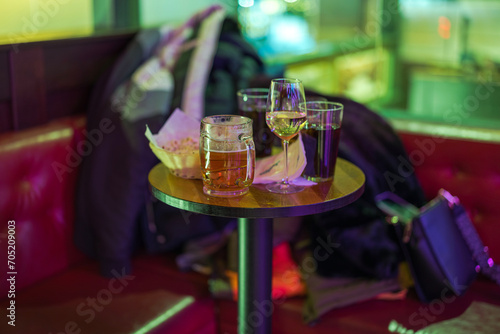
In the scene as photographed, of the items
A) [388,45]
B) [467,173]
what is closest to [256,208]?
[467,173]

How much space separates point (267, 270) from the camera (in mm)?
1423

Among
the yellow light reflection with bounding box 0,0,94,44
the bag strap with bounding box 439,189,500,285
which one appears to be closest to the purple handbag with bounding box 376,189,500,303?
the bag strap with bounding box 439,189,500,285

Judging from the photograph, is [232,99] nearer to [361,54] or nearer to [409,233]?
[409,233]

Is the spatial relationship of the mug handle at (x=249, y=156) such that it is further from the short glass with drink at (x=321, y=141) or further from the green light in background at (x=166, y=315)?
the green light in background at (x=166, y=315)

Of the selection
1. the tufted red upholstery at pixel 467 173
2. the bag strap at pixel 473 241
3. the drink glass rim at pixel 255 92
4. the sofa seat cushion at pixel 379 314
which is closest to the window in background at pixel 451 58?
the tufted red upholstery at pixel 467 173

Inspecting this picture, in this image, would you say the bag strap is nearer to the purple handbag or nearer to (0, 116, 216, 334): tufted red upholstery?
the purple handbag

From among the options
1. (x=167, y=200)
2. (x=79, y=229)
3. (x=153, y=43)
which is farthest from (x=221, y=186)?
(x=153, y=43)

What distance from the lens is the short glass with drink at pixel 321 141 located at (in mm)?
1396

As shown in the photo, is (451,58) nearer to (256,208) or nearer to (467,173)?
(467,173)

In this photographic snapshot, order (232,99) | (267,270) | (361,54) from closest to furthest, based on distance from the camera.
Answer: (267,270) → (232,99) → (361,54)

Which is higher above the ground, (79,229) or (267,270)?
(267,270)

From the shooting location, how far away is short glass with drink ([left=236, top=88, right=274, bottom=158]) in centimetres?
→ 154

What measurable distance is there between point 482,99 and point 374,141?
82 cm

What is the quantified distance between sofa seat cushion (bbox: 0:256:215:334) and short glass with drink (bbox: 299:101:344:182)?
0.67m
